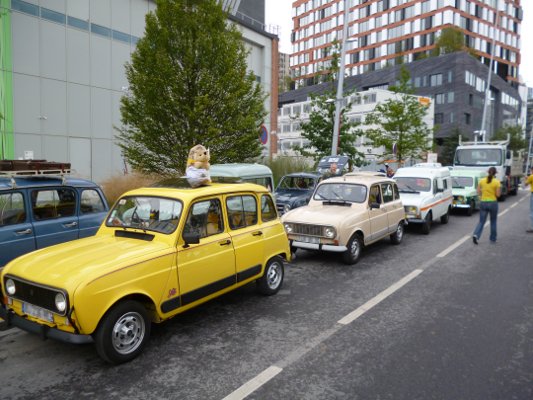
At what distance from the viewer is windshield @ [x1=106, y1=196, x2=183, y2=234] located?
5152 millimetres

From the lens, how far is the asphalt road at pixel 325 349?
3924 millimetres

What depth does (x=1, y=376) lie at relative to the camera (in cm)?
412

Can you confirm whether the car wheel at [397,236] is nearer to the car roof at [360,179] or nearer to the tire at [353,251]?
the car roof at [360,179]

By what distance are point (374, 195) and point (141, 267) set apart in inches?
262

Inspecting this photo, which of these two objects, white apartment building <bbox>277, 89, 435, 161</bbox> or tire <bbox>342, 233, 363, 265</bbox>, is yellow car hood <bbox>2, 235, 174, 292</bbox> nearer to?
tire <bbox>342, 233, 363, 265</bbox>

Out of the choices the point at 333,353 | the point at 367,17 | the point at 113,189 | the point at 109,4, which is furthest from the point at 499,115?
the point at 333,353

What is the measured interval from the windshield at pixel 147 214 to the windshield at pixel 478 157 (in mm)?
21493

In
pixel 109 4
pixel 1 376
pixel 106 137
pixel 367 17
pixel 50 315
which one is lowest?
pixel 1 376

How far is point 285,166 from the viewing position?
2130 cm

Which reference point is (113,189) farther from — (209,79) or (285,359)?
(285,359)

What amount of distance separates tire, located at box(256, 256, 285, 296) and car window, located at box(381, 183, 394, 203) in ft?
14.6

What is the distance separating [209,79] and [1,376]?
33.3ft

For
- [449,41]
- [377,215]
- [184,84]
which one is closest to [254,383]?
[377,215]

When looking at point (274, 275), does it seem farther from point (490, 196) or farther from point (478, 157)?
point (478, 157)
